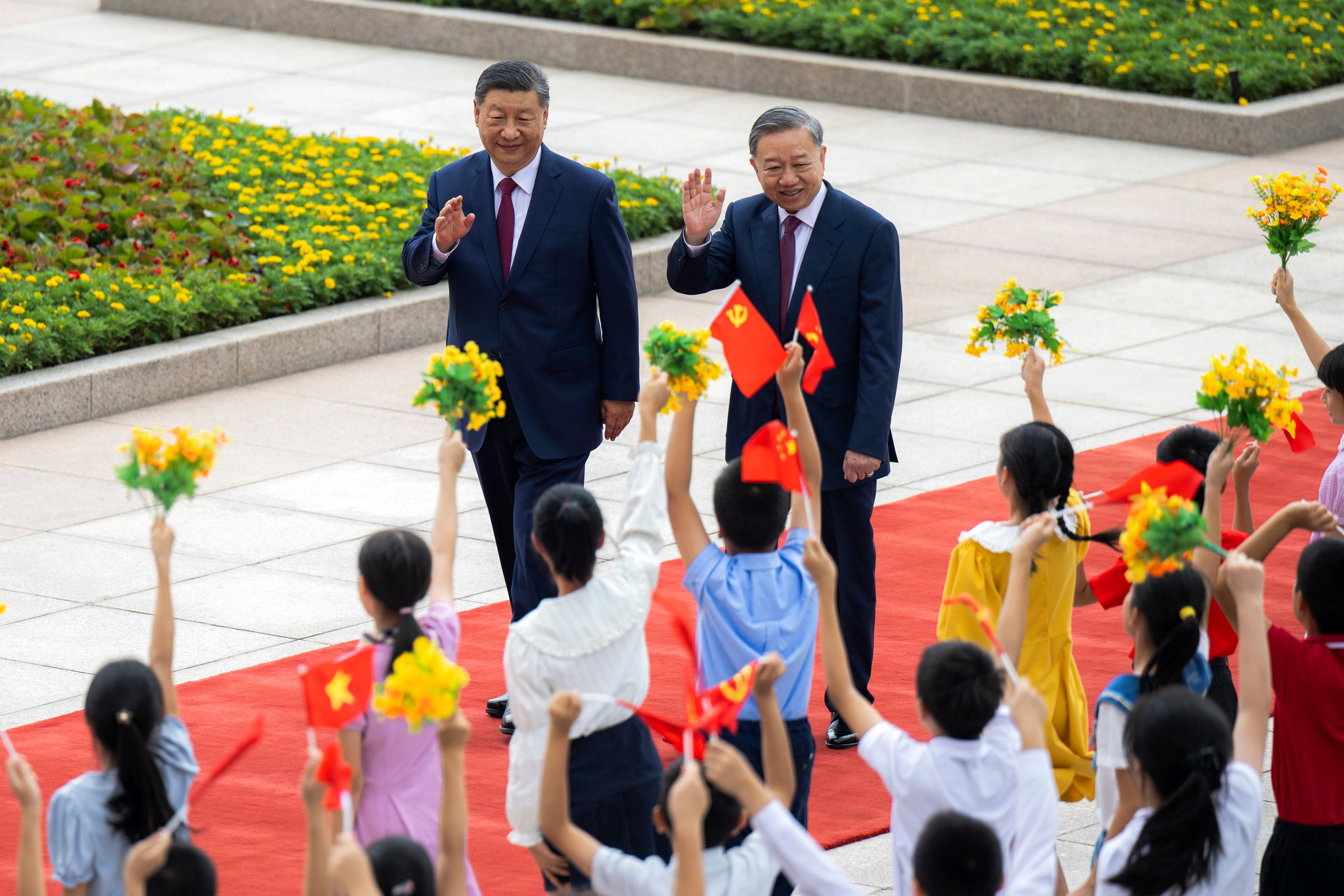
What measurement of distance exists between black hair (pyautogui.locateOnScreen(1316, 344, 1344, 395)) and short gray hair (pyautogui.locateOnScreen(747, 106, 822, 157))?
172cm

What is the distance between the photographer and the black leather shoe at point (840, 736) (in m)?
6.69

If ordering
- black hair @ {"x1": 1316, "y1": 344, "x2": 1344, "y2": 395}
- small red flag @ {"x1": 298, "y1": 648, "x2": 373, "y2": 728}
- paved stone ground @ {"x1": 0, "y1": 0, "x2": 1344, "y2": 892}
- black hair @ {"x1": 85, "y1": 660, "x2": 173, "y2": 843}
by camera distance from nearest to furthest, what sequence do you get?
small red flag @ {"x1": 298, "y1": 648, "x2": 373, "y2": 728} < black hair @ {"x1": 85, "y1": 660, "x2": 173, "y2": 843} < black hair @ {"x1": 1316, "y1": 344, "x2": 1344, "y2": 395} < paved stone ground @ {"x1": 0, "y1": 0, "x2": 1344, "y2": 892}

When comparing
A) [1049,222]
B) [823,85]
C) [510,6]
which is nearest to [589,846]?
[1049,222]

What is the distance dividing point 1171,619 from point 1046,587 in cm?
101

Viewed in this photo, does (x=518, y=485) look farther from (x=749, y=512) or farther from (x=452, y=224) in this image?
(x=749, y=512)

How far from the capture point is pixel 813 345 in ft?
18.7

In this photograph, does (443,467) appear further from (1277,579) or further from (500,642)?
(1277,579)

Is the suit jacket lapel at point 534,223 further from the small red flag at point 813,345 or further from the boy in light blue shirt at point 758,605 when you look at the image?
the boy in light blue shirt at point 758,605

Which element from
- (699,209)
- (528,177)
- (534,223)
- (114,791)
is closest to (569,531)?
(114,791)

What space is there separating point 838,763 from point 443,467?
2.24 meters

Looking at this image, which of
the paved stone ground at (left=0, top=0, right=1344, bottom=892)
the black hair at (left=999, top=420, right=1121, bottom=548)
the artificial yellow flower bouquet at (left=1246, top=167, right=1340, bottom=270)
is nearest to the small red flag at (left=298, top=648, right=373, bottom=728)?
the black hair at (left=999, top=420, right=1121, bottom=548)

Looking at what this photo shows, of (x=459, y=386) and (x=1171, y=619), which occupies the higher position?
(x=459, y=386)

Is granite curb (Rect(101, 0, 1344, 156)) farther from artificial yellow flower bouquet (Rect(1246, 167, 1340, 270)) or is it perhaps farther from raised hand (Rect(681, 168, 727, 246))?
raised hand (Rect(681, 168, 727, 246))

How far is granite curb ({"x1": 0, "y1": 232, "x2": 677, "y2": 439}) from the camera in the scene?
32.9ft
